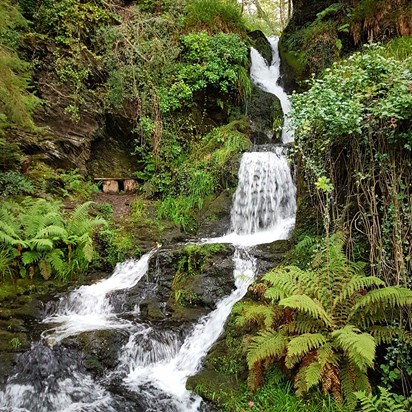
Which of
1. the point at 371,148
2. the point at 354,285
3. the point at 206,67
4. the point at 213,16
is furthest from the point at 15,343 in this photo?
the point at 213,16

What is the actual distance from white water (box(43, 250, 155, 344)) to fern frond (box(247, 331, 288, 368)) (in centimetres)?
241

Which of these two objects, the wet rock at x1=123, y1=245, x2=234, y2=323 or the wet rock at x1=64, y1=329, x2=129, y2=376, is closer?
the wet rock at x1=64, y1=329, x2=129, y2=376

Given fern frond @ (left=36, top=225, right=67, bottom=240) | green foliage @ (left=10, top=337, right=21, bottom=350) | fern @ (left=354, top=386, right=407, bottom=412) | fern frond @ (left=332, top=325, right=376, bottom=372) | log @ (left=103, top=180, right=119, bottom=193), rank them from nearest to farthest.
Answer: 1. fern @ (left=354, top=386, right=407, bottom=412)
2. fern frond @ (left=332, top=325, right=376, bottom=372)
3. green foliage @ (left=10, top=337, right=21, bottom=350)
4. fern frond @ (left=36, top=225, right=67, bottom=240)
5. log @ (left=103, top=180, right=119, bottom=193)

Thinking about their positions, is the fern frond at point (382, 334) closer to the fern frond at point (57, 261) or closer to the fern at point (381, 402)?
the fern at point (381, 402)

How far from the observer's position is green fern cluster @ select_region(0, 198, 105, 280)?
6738 millimetres

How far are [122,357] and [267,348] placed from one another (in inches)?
87.1

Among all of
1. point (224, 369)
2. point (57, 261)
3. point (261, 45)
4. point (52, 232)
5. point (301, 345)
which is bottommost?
point (224, 369)

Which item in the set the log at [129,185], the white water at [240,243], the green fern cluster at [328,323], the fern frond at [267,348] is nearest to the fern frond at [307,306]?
the green fern cluster at [328,323]

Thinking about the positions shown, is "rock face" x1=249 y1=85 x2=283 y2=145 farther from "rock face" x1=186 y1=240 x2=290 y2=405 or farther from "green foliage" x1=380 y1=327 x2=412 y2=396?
"green foliage" x1=380 y1=327 x2=412 y2=396

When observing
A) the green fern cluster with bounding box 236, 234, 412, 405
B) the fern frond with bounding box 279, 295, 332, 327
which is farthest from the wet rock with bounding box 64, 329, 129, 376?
the fern frond with bounding box 279, 295, 332, 327

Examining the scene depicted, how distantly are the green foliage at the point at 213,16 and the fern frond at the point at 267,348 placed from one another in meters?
Answer: 10.8

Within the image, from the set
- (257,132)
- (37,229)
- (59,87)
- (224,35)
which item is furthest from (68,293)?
(224,35)

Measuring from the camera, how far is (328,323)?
3.91m

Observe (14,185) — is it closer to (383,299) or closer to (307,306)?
(307,306)
